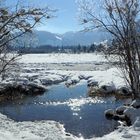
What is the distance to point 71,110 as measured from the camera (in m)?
27.7

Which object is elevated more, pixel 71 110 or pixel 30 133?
pixel 30 133

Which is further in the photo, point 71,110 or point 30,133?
point 71,110

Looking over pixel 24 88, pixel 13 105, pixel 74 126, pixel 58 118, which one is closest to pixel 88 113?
pixel 58 118

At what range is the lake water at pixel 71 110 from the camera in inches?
846

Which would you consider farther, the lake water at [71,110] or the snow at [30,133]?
the lake water at [71,110]

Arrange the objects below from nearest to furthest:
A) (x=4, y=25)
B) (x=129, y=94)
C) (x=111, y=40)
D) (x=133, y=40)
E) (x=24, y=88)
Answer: (x=4, y=25) < (x=133, y=40) < (x=111, y=40) < (x=129, y=94) < (x=24, y=88)

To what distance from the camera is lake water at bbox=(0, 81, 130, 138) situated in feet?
70.5

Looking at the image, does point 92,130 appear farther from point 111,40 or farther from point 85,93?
point 85,93

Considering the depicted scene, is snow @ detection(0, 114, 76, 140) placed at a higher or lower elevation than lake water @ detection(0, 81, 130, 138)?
higher

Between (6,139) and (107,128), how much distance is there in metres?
8.20

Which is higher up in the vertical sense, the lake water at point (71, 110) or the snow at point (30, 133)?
the snow at point (30, 133)

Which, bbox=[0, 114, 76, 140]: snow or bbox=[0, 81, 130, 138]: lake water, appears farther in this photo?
bbox=[0, 81, 130, 138]: lake water

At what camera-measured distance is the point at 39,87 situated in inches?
1658

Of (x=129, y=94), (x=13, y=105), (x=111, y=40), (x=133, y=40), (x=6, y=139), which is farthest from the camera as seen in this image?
(x=129, y=94)
